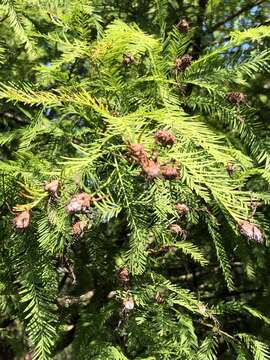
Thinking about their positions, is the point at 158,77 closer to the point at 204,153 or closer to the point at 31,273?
the point at 204,153

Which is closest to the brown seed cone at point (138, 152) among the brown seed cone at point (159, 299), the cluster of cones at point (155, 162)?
the cluster of cones at point (155, 162)

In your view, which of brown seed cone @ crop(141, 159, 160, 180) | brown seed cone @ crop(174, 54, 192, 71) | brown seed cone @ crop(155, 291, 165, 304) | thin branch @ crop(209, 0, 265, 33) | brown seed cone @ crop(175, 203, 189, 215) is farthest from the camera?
thin branch @ crop(209, 0, 265, 33)

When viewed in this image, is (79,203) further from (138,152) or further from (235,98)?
(235,98)

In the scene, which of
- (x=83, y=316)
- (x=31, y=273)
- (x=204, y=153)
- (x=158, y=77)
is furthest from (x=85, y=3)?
(x=83, y=316)

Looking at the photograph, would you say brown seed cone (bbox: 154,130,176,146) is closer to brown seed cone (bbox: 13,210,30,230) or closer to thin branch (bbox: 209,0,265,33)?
brown seed cone (bbox: 13,210,30,230)

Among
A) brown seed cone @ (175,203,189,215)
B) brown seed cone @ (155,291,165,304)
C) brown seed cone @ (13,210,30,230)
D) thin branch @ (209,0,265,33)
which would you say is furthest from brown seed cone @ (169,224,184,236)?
thin branch @ (209,0,265,33)

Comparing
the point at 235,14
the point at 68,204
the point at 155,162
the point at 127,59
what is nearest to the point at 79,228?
the point at 68,204
